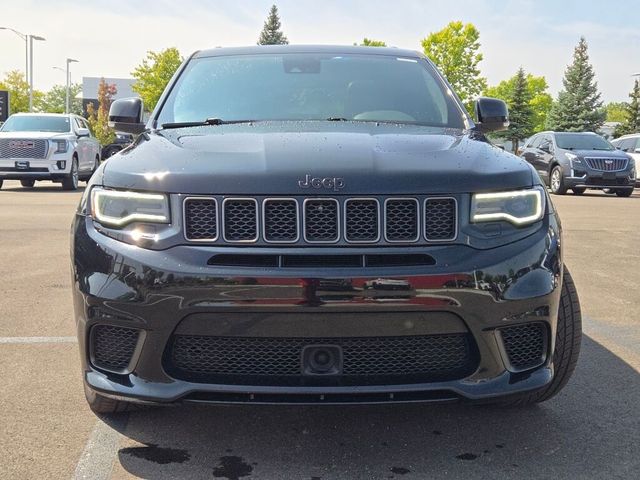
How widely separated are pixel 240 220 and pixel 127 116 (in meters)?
2.01

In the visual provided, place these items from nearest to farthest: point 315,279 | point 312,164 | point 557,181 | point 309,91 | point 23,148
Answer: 1. point 315,279
2. point 312,164
3. point 309,91
4. point 23,148
5. point 557,181

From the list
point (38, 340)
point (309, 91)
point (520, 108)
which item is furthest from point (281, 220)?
point (520, 108)

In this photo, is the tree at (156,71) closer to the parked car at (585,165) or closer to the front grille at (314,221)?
the parked car at (585,165)

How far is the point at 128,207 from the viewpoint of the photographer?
8.67 feet

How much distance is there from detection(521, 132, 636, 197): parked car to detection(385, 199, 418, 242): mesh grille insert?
16.0m

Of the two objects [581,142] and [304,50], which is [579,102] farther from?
[304,50]

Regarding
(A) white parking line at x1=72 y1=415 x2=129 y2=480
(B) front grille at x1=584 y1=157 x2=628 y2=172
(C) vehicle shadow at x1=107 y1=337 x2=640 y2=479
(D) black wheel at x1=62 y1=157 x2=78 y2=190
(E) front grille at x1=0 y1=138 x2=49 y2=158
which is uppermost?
(B) front grille at x1=584 y1=157 x2=628 y2=172

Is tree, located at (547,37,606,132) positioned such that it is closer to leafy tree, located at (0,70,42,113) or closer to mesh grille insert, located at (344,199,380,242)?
leafy tree, located at (0,70,42,113)

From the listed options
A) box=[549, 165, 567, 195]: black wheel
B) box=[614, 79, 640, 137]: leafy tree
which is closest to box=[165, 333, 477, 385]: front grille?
box=[549, 165, 567, 195]: black wheel

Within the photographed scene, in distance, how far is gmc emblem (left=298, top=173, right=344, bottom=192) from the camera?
8.34 ft

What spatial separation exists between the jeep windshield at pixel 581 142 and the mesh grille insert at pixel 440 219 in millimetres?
17592

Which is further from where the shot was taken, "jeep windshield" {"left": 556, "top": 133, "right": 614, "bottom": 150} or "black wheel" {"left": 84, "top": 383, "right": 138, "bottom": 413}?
"jeep windshield" {"left": 556, "top": 133, "right": 614, "bottom": 150}

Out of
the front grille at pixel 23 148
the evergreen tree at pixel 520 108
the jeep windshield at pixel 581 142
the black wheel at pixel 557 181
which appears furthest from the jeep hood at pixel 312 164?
the evergreen tree at pixel 520 108

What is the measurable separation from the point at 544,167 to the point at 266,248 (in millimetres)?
18610
